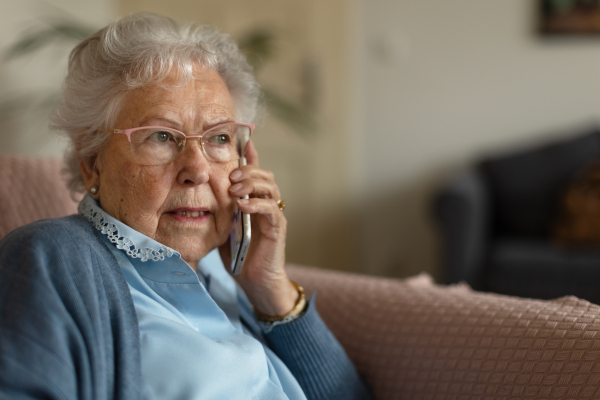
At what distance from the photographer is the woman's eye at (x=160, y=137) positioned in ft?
2.93

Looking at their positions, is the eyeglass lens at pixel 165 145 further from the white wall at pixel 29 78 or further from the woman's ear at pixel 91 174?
the white wall at pixel 29 78

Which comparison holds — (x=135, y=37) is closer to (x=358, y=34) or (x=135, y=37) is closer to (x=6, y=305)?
(x=6, y=305)

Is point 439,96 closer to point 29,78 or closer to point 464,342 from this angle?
point 29,78

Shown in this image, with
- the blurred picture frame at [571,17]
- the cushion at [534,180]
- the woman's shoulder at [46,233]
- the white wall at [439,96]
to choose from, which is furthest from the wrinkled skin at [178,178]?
the blurred picture frame at [571,17]

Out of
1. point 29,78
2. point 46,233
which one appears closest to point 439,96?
point 29,78

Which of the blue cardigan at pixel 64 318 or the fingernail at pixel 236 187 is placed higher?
the fingernail at pixel 236 187

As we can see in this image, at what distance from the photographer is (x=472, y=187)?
2.59 m

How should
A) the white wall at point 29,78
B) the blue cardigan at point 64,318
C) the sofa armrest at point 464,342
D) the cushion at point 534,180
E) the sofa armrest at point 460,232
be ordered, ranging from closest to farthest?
the blue cardigan at point 64,318, the sofa armrest at point 464,342, the white wall at point 29,78, the sofa armrest at point 460,232, the cushion at point 534,180

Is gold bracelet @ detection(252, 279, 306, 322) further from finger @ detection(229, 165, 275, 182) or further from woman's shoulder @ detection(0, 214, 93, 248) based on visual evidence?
woman's shoulder @ detection(0, 214, 93, 248)

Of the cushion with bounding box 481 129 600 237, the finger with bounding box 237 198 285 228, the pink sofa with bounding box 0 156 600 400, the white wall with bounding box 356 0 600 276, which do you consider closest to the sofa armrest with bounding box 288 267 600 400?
the pink sofa with bounding box 0 156 600 400

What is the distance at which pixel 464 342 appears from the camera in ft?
3.21

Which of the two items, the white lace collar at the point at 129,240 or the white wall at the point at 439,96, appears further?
the white wall at the point at 439,96

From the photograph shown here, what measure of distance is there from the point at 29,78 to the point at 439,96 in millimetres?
2285

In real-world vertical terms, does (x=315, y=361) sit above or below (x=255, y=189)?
below
